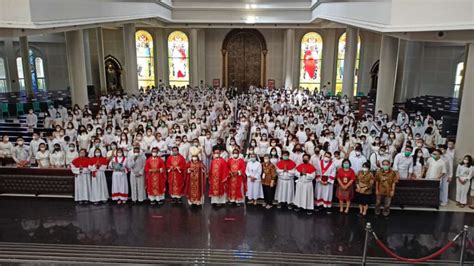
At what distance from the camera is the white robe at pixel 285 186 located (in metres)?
10.1

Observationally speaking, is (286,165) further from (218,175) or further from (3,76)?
(3,76)

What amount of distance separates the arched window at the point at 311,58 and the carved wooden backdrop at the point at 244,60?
3316 millimetres

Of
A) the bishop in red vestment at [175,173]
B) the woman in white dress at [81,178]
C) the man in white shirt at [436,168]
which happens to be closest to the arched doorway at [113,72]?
the woman in white dress at [81,178]

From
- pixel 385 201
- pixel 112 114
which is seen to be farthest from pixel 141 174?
pixel 112 114

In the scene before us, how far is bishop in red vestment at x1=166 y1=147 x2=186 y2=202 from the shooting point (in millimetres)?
10273

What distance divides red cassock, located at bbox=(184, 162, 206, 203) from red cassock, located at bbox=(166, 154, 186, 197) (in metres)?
0.18

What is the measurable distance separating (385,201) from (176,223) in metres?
5.14

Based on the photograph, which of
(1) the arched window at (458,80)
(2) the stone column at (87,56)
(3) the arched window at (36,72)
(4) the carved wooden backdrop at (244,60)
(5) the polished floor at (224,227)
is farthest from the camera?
(4) the carved wooden backdrop at (244,60)

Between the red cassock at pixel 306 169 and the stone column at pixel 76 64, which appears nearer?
the red cassock at pixel 306 169

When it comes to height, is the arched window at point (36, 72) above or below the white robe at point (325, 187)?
above

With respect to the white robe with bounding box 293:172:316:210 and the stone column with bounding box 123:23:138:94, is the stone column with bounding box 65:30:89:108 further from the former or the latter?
the white robe with bounding box 293:172:316:210

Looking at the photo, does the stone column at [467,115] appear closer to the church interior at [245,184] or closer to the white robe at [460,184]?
the church interior at [245,184]

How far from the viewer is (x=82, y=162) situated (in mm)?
10234

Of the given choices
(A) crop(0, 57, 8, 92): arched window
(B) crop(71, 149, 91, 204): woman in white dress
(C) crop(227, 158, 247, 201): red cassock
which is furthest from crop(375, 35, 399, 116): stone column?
(A) crop(0, 57, 8, 92): arched window
